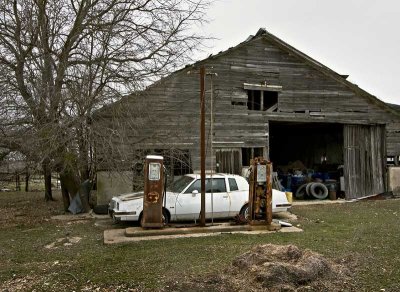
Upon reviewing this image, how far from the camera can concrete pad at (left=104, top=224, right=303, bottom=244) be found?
952 cm

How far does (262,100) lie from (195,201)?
766 centimetres

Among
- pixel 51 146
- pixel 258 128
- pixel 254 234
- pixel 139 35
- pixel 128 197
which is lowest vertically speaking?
pixel 254 234

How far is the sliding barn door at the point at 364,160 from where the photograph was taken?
61.8 ft

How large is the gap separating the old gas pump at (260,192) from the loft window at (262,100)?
7.24m

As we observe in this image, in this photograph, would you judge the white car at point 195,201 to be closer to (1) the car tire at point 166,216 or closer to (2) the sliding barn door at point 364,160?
(1) the car tire at point 166,216

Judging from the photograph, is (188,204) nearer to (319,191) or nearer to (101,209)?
(101,209)

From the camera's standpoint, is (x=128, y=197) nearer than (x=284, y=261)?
No

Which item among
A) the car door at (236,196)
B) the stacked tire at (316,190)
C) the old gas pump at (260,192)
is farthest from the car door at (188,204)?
the stacked tire at (316,190)

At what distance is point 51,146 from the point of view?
1177 cm

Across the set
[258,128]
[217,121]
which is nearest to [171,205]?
[217,121]

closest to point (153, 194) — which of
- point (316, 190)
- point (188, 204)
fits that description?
point (188, 204)

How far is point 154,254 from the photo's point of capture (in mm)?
7922

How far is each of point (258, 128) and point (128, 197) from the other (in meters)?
7.68

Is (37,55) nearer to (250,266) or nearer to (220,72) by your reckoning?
(220,72)
